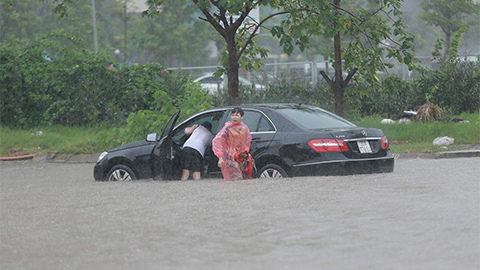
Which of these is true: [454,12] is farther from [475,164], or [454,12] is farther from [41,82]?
[475,164]

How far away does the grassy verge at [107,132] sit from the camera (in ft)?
66.6

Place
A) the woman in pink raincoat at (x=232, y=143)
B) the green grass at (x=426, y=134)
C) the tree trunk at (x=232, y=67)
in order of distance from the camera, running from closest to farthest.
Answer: the woman in pink raincoat at (x=232, y=143) → the green grass at (x=426, y=134) → the tree trunk at (x=232, y=67)

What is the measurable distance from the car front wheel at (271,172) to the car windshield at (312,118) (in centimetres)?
73

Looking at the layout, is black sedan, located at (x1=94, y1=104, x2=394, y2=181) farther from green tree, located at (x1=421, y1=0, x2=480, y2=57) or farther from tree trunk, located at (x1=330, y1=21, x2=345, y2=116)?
green tree, located at (x1=421, y1=0, x2=480, y2=57)

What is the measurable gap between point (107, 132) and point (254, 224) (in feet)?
47.5

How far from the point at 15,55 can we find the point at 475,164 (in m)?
16.2

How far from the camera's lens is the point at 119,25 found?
7394 centimetres

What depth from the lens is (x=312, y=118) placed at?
13953 millimetres

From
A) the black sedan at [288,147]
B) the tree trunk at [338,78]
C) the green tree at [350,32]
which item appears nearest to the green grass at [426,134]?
the tree trunk at [338,78]

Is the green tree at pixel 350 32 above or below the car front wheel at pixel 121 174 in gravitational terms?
above

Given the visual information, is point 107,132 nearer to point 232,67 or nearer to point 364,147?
point 232,67

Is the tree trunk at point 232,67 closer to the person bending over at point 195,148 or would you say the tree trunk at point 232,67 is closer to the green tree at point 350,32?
the green tree at point 350,32

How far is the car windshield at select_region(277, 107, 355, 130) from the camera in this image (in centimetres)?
1369

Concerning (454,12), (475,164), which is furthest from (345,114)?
(454,12)
